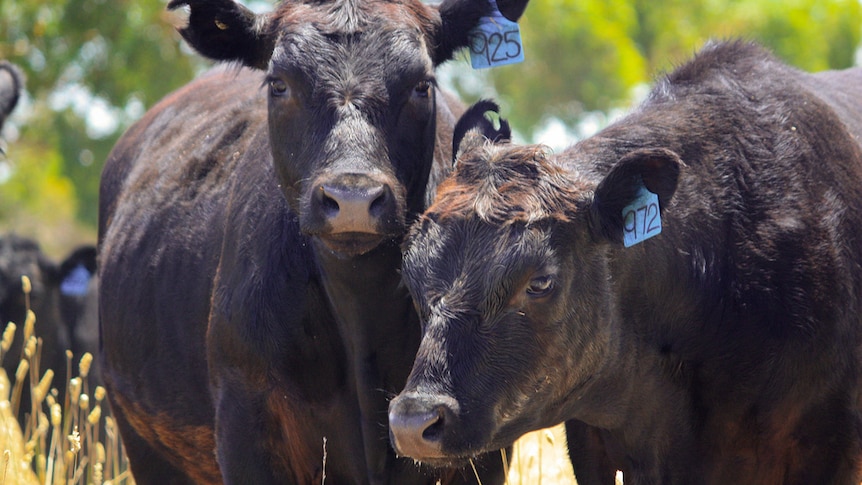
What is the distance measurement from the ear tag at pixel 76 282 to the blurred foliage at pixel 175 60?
11.4 ft

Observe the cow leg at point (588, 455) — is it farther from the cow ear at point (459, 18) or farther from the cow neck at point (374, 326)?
the cow ear at point (459, 18)

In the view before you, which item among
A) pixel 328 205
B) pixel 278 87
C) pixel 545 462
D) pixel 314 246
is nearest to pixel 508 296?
pixel 328 205

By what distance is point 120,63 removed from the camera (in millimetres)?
17078

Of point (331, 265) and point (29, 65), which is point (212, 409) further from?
point (29, 65)

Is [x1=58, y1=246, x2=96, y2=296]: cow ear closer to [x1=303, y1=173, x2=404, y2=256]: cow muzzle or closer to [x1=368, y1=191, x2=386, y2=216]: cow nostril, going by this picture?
[x1=303, y1=173, x2=404, y2=256]: cow muzzle

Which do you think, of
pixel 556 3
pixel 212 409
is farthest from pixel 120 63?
pixel 556 3

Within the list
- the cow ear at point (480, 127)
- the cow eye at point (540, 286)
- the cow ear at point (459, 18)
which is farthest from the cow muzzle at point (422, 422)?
the cow ear at point (459, 18)

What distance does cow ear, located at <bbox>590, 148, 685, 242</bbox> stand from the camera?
452 centimetres

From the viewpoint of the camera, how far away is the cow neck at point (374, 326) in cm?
532

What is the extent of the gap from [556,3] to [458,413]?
31.6 m

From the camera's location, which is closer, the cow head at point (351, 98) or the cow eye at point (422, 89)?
the cow head at point (351, 98)

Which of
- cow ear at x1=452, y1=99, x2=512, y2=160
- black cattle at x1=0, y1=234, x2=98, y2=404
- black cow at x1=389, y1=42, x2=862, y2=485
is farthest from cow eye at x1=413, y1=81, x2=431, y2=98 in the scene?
black cattle at x1=0, y1=234, x2=98, y2=404

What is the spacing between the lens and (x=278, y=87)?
518cm

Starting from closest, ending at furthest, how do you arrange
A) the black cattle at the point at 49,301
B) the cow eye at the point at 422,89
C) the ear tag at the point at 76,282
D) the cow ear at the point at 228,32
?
the cow eye at the point at 422,89 → the cow ear at the point at 228,32 → the black cattle at the point at 49,301 → the ear tag at the point at 76,282
